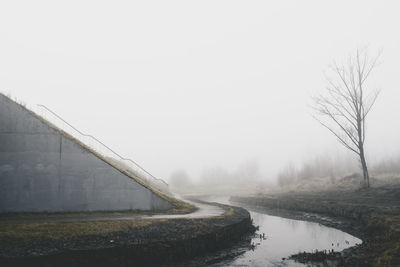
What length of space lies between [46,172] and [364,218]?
696 inches

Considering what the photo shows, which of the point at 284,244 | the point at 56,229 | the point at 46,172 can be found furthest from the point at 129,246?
the point at 46,172

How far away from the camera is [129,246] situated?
9.03 meters

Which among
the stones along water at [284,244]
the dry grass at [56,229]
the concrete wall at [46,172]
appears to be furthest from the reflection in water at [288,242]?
the concrete wall at [46,172]

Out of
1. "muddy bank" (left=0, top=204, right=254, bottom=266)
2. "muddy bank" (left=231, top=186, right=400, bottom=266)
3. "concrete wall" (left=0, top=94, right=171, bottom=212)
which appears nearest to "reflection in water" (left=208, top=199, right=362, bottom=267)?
"muddy bank" (left=231, top=186, right=400, bottom=266)

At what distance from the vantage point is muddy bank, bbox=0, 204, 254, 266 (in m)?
7.89

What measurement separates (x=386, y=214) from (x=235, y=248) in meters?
7.93

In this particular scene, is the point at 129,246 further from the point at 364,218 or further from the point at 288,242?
the point at 364,218

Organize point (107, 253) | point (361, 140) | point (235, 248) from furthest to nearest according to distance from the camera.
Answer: point (361, 140) → point (235, 248) → point (107, 253)

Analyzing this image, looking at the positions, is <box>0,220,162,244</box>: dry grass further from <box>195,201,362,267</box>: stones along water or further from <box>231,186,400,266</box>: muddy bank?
<box>231,186,400,266</box>: muddy bank

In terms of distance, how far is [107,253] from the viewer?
28.1ft

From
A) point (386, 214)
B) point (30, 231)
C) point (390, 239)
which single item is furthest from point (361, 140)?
point (30, 231)

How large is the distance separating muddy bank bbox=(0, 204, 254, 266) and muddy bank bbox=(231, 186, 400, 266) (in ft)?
12.6

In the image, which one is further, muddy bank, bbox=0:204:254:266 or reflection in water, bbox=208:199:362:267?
reflection in water, bbox=208:199:362:267

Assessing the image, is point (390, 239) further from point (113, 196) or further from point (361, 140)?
point (361, 140)
